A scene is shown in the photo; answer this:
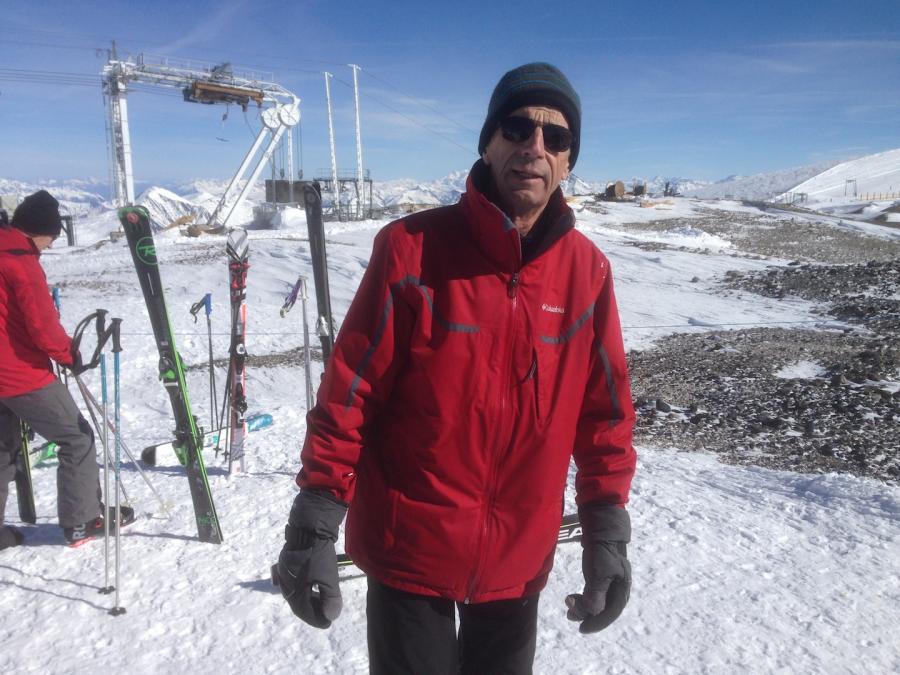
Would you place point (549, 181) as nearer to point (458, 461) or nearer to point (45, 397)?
point (458, 461)

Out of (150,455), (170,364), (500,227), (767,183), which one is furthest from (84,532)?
(767,183)

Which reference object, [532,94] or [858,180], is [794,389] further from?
[858,180]

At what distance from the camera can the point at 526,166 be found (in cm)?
163

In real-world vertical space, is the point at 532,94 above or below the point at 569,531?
above

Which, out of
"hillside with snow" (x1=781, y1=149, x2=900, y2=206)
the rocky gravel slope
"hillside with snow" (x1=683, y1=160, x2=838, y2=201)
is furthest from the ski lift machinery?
"hillside with snow" (x1=683, y1=160, x2=838, y2=201)

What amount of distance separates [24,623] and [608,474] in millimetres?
2824

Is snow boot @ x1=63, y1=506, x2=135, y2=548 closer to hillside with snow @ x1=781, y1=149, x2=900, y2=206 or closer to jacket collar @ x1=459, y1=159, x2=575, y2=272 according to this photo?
jacket collar @ x1=459, y1=159, x2=575, y2=272

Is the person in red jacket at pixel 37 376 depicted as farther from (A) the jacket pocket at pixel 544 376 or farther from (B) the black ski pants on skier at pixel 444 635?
(A) the jacket pocket at pixel 544 376

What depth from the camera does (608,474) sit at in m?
1.80

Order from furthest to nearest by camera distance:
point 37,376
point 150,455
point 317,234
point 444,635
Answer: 1. point 150,455
2. point 317,234
3. point 37,376
4. point 444,635

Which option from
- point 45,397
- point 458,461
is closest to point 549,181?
point 458,461

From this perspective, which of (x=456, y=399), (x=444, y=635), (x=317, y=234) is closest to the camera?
(x=456, y=399)

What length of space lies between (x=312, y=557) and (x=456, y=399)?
55 cm

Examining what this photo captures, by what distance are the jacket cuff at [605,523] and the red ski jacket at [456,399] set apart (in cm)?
14
